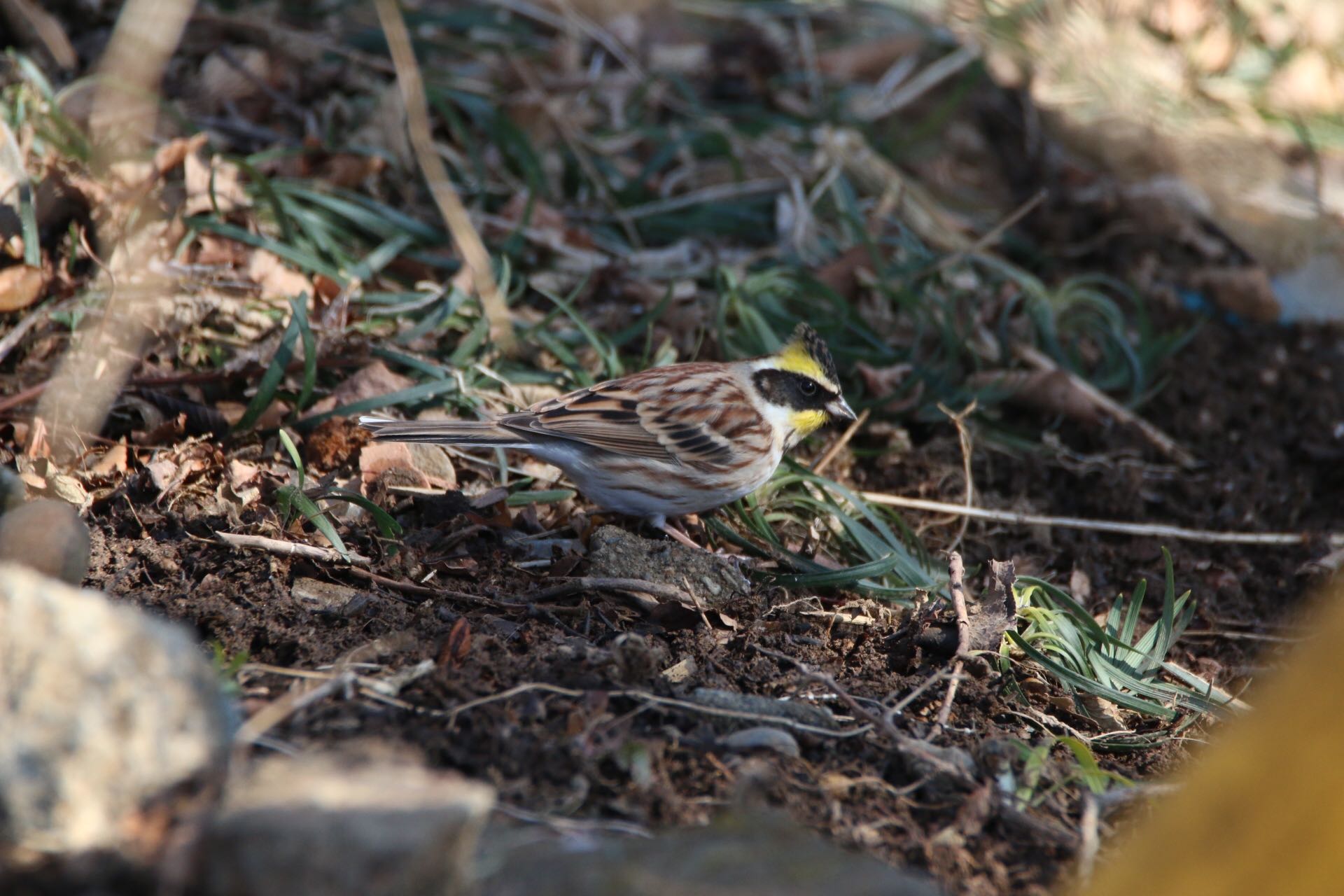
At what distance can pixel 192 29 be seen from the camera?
247 inches

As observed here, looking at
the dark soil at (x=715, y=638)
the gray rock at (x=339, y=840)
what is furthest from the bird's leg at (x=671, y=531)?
the gray rock at (x=339, y=840)

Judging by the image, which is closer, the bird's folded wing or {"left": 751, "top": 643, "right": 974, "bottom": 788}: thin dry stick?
{"left": 751, "top": 643, "right": 974, "bottom": 788}: thin dry stick

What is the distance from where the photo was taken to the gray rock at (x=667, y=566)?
3.97 metres

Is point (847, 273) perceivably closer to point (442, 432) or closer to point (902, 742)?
point (442, 432)

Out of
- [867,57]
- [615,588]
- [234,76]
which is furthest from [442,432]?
[867,57]

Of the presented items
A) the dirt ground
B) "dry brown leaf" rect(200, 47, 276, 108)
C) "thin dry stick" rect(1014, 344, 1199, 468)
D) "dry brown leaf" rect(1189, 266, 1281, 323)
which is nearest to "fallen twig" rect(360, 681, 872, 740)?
the dirt ground

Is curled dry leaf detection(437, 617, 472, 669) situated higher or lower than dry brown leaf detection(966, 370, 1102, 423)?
higher

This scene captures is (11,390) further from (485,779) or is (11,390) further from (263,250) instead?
(485,779)

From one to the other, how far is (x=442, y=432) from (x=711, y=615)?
1170 millimetres

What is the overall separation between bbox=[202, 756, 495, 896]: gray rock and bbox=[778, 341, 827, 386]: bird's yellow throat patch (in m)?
3.11

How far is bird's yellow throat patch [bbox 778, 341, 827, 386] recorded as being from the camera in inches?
189

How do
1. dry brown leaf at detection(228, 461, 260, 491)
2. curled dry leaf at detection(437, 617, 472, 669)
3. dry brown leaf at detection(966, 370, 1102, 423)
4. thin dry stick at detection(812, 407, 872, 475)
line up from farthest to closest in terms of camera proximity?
1. dry brown leaf at detection(966, 370, 1102, 423)
2. thin dry stick at detection(812, 407, 872, 475)
3. dry brown leaf at detection(228, 461, 260, 491)
4. curled dry leaf at detection(437, 617, 472, 669)

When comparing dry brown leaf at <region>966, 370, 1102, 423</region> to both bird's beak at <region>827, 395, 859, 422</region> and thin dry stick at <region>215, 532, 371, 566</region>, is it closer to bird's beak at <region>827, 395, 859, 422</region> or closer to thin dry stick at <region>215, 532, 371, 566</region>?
bird's beak at <region>827, 395, 859, 422</region>

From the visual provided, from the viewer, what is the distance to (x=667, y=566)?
4.02 m
